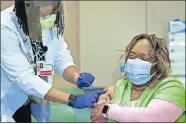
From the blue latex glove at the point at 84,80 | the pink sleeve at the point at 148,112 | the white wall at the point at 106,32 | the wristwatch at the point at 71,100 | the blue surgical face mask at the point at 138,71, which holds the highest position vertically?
the white wall at the point at 106,32

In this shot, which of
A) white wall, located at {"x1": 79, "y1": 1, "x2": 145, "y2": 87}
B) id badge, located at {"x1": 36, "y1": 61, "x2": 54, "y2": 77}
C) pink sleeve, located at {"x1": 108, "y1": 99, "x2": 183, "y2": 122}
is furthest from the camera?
white wall, located at {"x1": 79, "y1": 1, "x2": 145, "y2": 87}

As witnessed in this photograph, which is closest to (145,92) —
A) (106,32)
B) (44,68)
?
(44,68)

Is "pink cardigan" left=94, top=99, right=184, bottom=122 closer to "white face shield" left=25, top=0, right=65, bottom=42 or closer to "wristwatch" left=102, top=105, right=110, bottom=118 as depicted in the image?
"wristwatch" left=102, top=105, right=110, bottom=118

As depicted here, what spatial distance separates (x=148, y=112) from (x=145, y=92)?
0.36ft

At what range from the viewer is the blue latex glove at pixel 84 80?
4.80 feet

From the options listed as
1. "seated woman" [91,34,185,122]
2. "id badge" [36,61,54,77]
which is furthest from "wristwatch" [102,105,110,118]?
"id badge" [36,61,54,77]

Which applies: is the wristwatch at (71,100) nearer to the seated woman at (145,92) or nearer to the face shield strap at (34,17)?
the seated woman at (145,92)

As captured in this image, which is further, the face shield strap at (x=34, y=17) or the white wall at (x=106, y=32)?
the white wall at (x=106, y=32)

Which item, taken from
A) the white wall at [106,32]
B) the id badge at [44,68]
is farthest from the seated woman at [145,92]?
the id badge at [44,68]

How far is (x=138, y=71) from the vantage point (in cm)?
141

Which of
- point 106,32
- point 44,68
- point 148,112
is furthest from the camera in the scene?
point 106,32

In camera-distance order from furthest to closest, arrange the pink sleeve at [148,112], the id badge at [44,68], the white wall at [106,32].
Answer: the white wall at [106,32] < the id badge at [44,68] < the pink sleeve at [148,112]

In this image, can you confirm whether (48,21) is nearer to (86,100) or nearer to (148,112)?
(86,100)

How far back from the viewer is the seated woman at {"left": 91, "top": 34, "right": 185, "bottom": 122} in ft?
4.45
